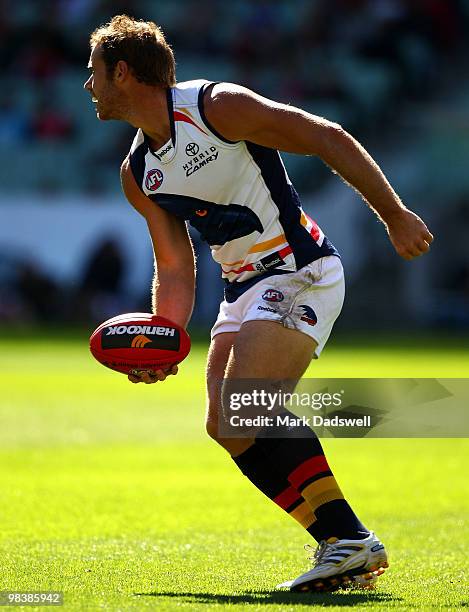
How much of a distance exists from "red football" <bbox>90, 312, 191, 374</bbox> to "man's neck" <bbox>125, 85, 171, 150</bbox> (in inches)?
33.1

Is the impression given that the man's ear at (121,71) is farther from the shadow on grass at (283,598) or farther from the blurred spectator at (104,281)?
the blurred spectator at (104,281)

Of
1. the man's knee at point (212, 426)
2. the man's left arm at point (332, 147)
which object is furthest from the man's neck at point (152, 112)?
the man's knee at point (212, 426)

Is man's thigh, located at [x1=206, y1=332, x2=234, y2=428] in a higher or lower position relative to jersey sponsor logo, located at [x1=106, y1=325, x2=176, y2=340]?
lower

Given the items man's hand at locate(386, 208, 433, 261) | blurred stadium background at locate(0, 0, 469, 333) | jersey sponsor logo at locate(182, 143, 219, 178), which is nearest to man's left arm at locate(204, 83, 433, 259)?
man's hand at locate(386, 208, 433, 261)

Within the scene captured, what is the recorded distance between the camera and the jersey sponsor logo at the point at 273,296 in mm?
5438

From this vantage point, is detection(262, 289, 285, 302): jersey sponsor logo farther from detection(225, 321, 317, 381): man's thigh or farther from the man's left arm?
the man's left arm

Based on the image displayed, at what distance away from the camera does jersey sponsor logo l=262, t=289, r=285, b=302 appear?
544cm

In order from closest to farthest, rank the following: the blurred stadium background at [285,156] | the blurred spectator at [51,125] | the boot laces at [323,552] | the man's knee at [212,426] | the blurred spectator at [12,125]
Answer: the boot laces at [323,552] < the man's knee at [212,426] < the blurred stadium background at [285,156] < the blurred spectator at [12,125] < the blurred spectator at [51,125]

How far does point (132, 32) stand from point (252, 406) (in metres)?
1.78

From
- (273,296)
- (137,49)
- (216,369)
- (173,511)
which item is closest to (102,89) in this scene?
(137,49)

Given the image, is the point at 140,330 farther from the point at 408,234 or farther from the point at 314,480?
the point at 408,234

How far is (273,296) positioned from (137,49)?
4.20 ft

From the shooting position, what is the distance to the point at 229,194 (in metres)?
5.55

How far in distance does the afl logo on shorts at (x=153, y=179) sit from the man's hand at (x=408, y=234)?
1102 mm
